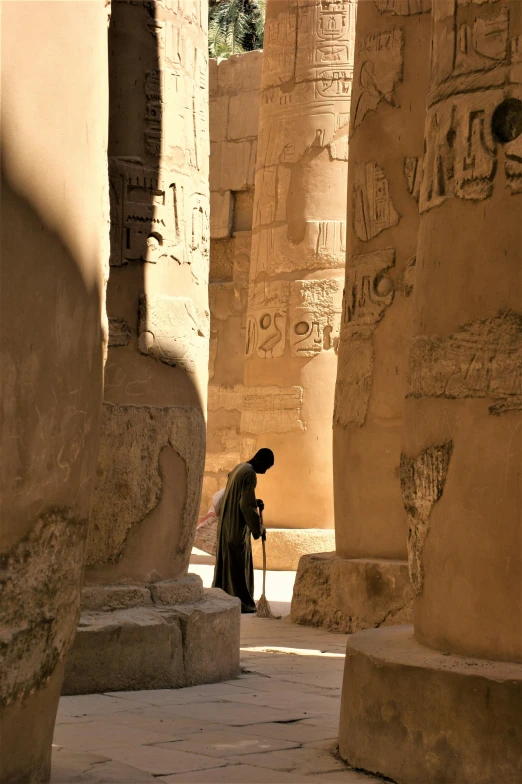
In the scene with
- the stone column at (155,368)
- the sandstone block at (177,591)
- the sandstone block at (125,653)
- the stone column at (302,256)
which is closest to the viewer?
the sandstone block at (125,653)

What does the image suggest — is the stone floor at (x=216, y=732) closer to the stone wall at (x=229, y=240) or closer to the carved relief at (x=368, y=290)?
A: the carved relief at (x=368, y=290)

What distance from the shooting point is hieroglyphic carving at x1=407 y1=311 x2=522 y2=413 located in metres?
4.10

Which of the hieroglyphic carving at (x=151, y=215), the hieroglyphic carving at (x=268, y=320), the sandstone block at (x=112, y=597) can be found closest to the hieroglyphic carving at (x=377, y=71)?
the hieroglyphic carving at (x=151, y=215)

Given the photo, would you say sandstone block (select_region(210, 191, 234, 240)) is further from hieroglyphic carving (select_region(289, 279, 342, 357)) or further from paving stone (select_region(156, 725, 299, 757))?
paving stone (select_region(156, 725, 299, 757))

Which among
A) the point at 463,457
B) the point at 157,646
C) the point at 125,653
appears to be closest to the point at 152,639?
the point at 157,646

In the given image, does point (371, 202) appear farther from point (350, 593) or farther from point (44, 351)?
point (44, 351)

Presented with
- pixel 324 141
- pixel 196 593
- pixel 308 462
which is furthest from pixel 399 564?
pixel 324 141

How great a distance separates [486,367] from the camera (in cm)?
416

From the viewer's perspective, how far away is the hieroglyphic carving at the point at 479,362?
4102 millimetres

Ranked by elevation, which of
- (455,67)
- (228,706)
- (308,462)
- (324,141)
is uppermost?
(324,141)

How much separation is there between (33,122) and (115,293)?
3000 mm

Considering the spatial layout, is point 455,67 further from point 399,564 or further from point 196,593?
point 399,564

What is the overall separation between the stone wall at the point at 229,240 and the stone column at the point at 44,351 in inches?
542

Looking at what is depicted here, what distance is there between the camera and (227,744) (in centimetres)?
467
